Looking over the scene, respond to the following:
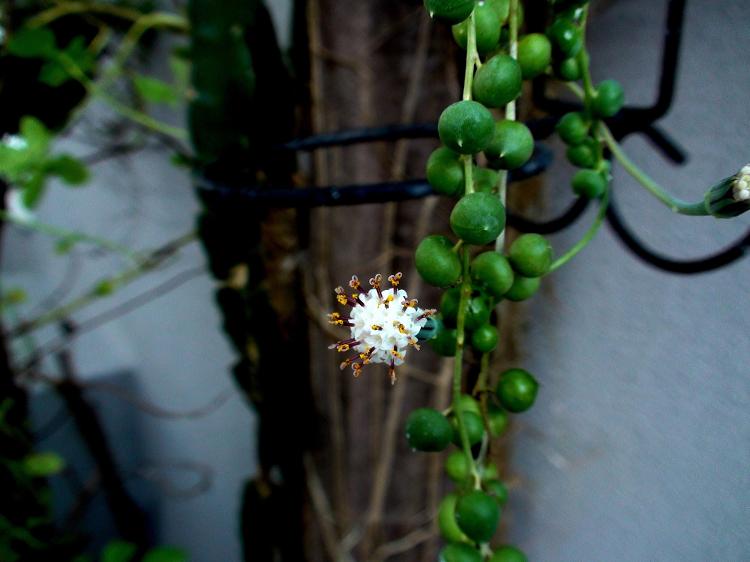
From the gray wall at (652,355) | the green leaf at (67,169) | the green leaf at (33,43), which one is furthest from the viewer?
the green leaf at (67,169)

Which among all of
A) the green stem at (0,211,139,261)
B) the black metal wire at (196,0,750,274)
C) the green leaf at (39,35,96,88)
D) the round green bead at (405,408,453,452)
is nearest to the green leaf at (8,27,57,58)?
the green leaf at (39,35,96,88)

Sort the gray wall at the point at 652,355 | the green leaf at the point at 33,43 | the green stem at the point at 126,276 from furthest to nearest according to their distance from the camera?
the green stem at the point at 126,276, the green leaf at the point at 33,43, the gray wall at the point at 652,355

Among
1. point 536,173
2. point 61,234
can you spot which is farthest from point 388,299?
point 61,234

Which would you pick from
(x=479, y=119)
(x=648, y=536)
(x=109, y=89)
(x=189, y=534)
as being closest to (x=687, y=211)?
Result: (x=479, y=119)

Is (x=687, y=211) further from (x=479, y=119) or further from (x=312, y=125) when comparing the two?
(x=312, y=125)

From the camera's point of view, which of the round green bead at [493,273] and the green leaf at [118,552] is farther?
the green leaf at [118,552]

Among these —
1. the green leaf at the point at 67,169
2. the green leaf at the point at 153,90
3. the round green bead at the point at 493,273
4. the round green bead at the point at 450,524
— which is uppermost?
the green leaf at the point at 153,90

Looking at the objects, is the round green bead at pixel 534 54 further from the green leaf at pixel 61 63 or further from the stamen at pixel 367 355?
the green leaf at pixel 61 63

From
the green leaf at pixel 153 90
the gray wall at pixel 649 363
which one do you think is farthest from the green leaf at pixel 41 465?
the gray wall at pixel 649 363

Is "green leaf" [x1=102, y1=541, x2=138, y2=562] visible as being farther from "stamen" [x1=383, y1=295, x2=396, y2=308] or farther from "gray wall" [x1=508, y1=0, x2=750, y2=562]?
"stamen" [x1=383, y1=295, x2=396, y2=308]
